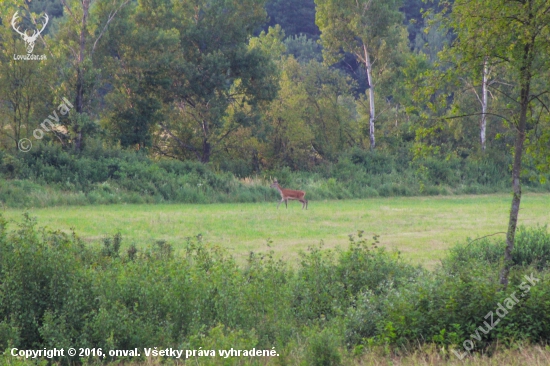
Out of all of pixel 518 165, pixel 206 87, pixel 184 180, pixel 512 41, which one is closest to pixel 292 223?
pixel 184 180

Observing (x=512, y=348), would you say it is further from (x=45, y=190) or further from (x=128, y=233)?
(x=45, y=190)

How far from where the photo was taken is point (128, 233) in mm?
17672

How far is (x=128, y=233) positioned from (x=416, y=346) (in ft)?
35.3

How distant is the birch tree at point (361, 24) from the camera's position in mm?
41375

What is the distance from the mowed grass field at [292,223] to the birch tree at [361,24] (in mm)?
14937

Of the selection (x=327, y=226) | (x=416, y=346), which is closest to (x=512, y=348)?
(x=416, y=346)

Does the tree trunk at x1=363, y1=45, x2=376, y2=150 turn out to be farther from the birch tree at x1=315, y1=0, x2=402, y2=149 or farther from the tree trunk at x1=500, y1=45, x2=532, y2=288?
the tree trunk at x1=500, y1=45, x2=532, y2=288

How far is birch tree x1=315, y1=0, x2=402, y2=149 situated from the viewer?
41.4 meters

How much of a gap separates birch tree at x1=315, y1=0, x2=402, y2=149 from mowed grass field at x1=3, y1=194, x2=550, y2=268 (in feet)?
49.0

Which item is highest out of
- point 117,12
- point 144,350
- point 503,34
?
point 117,12

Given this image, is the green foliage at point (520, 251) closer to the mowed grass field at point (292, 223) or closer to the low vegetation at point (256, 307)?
the mowed grass field at point (292, 223)

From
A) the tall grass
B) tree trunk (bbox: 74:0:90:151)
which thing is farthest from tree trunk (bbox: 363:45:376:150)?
tree trunk (bbox: 74:0:90:151)

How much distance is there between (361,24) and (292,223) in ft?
75.6

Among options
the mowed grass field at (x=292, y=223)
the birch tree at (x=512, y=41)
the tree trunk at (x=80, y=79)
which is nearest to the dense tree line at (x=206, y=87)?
the tree trunk at (x=80, y=79)
